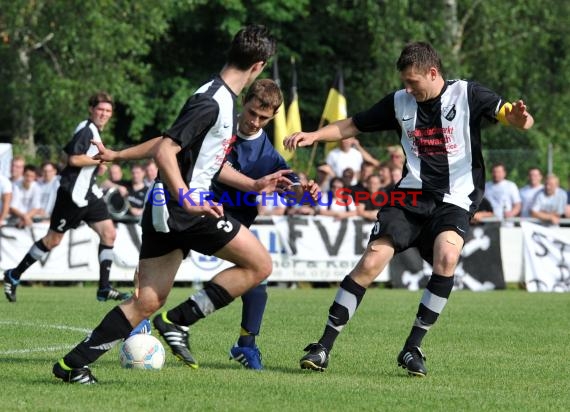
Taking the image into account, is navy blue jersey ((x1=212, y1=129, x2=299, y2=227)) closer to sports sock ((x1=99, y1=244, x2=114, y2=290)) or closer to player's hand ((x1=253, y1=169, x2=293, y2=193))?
player's hand ((x1=253, y1=169, x2=293, y2=193))

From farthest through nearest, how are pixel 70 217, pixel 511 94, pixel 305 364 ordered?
pixel 511 94 < pixel 70 217 < pixel 305 364

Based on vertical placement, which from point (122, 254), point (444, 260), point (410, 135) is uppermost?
point (410, 135)

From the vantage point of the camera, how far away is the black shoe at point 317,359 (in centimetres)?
798

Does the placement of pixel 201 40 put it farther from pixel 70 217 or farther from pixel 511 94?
pixel 70 217

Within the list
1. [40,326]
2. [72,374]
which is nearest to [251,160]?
[72,374]

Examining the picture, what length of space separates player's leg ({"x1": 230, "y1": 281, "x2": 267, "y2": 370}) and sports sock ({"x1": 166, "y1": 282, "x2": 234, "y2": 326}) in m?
0.68

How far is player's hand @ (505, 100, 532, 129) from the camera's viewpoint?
26.0 ft

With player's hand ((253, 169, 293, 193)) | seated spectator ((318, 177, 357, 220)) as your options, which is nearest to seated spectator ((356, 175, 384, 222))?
seated spectator ((318, 177, 357, 220))

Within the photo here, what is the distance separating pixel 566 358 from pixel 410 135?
2.19 metres

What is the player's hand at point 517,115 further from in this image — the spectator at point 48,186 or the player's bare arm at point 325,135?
the spectator at point 48,186

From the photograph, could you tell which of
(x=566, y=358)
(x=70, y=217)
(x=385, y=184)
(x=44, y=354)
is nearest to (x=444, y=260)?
(x=566, y=358)

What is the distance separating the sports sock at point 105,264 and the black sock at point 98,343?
7550mm

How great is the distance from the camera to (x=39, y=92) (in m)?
29.6

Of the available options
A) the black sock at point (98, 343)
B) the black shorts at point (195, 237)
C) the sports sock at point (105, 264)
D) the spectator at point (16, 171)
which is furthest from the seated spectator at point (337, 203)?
the black sock at point (98, 343)
